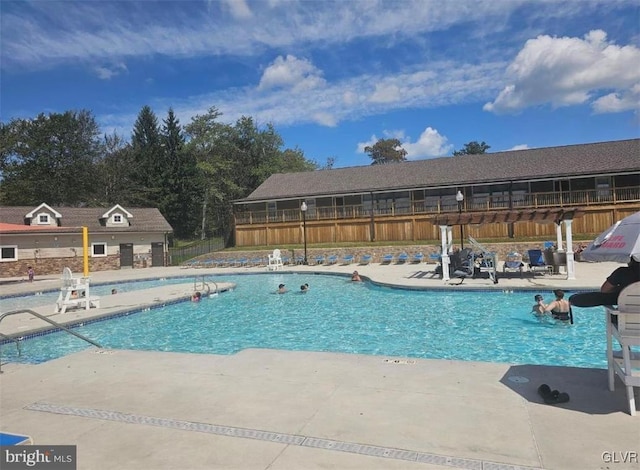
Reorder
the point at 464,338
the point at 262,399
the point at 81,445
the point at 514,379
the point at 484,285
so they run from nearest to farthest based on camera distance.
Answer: the point at 81,445
the point at 262,399
the point at 514,379
the point at 464,338
the point at 484,285

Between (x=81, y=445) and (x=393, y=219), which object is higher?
(x=393, y=219)

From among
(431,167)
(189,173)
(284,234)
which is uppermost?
(189,173)

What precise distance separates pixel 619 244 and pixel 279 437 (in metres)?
3.60

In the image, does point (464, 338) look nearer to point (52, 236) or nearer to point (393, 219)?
point (393, 219)

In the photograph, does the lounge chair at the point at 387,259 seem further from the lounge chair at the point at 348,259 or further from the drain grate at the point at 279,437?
the drain grate at the point at 279,437

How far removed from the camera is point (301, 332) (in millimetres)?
10867

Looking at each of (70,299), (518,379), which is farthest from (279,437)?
(70,299)

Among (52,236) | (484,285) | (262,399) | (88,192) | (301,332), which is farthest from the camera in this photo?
(88,192)

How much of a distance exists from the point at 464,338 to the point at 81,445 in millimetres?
7797

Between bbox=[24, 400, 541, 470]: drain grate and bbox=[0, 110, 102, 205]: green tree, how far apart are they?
172ft

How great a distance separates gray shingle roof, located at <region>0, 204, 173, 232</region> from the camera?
3186 cm

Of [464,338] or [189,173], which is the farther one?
[189,173]

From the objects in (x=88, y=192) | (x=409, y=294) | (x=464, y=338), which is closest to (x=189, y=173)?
(x=88, y=192)

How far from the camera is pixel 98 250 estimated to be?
32.1 m
